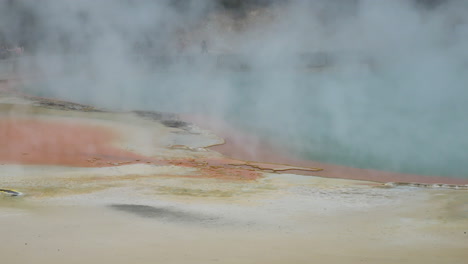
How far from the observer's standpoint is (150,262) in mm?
2910

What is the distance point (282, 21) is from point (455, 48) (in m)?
10.0

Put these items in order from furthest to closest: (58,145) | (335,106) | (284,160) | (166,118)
Result: (335,106)
(166,118)
(284,160)
(58,145)

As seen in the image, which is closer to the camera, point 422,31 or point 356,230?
point 356,230

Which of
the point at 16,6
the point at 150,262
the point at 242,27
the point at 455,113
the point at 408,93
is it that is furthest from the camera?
the point at 242,27

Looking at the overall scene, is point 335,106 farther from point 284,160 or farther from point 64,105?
point 64,105

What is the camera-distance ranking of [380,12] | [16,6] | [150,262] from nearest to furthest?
[150,262] < [16,6] < [380,12]

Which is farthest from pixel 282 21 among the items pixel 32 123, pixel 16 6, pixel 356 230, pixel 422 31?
pixel 356 230

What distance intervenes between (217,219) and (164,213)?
1.31 feet

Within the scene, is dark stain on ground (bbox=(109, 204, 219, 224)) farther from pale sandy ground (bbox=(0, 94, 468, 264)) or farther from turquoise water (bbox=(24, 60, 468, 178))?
turquoise water (bbox=(24, 60, 468, 178))

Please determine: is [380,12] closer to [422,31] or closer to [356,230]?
[422,31]

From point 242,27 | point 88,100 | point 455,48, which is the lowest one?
point 88,100

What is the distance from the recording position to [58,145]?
7.09 metres

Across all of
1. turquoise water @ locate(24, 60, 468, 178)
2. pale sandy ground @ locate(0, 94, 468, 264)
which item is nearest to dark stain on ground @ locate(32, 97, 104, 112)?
turquoise water @ locate(24, 60, 468, 178)

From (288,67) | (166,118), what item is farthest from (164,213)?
(288,67)
